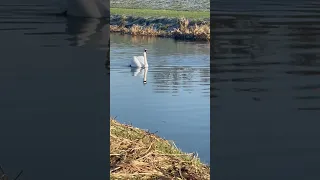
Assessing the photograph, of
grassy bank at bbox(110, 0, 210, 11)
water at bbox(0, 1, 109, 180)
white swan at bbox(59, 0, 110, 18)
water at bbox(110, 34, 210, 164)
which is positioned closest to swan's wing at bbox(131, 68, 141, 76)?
water at bbox(110, 34, 210, 164)

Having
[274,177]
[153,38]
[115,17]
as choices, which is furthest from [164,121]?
[115,17]

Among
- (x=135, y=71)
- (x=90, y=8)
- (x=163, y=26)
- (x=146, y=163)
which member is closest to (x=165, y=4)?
(x=163, y=26)

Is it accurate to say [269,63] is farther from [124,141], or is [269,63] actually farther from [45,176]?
[124,141]

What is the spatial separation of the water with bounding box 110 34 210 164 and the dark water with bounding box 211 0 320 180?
253 centimetres

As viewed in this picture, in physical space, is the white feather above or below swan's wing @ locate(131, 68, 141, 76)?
above

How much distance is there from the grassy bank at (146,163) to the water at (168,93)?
4.67ft

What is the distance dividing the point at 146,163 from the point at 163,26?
1739cm

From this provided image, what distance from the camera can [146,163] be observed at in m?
3.53

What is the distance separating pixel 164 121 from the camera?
23.4 ft

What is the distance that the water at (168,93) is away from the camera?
6714 millimetres

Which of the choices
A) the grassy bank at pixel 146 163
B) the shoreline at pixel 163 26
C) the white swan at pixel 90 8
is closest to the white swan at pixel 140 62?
the shoreline at pixel 163 26

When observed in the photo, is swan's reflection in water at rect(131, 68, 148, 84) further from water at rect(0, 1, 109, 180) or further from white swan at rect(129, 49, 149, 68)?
water at rect(0, 1, 109, 180)

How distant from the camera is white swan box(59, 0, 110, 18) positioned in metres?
2.79

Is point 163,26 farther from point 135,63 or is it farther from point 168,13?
point 135,63
